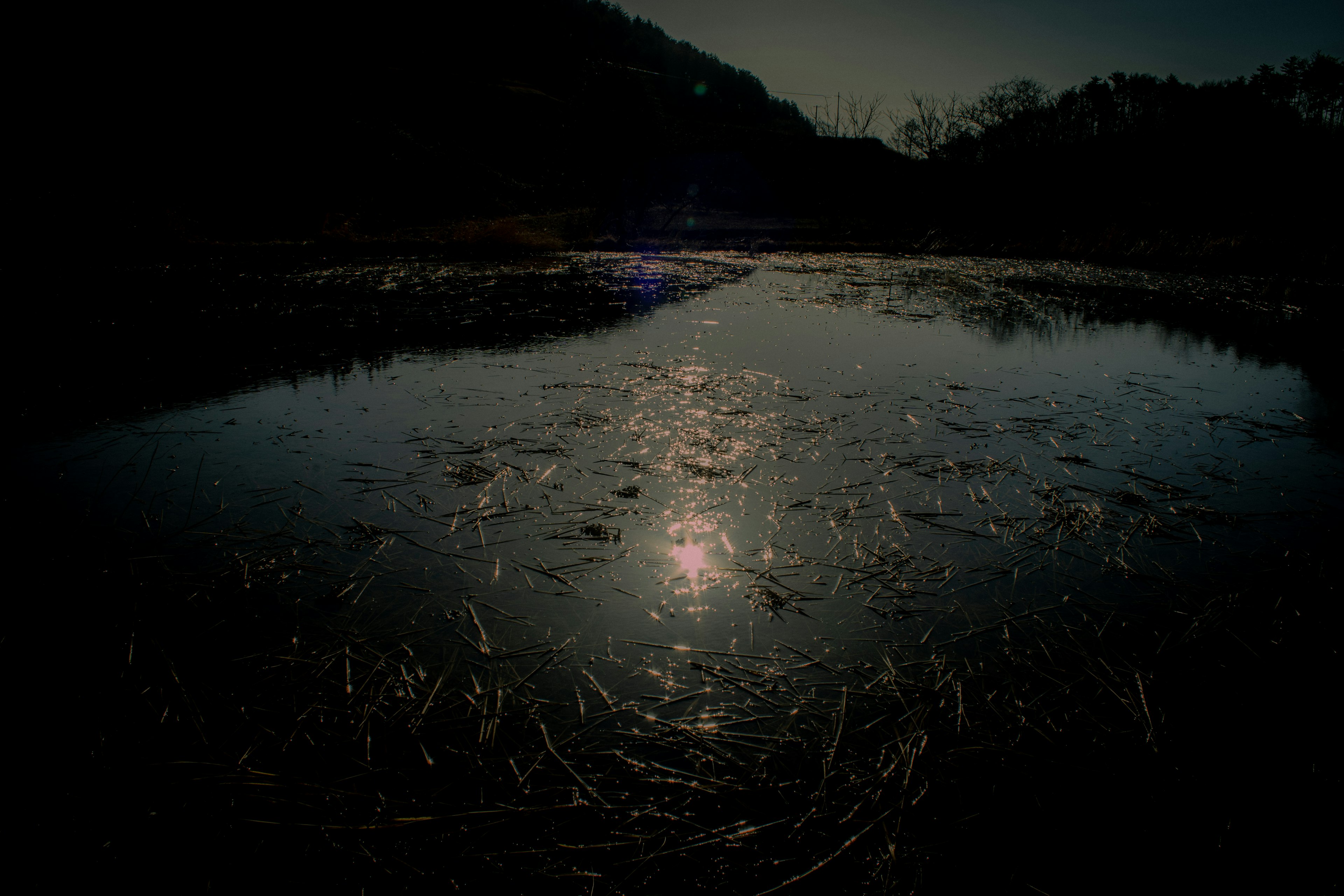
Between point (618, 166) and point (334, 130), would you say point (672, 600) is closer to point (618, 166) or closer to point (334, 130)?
point (618, 166)

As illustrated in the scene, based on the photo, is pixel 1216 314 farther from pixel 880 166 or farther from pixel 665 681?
pixel 880 166

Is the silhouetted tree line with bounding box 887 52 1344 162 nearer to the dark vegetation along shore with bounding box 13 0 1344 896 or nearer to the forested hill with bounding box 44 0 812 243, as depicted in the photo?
the forested hill with bounding box 44 0 812 243

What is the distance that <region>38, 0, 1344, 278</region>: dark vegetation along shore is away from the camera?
19.0 m

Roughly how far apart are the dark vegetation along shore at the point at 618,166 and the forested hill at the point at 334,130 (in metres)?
0.14

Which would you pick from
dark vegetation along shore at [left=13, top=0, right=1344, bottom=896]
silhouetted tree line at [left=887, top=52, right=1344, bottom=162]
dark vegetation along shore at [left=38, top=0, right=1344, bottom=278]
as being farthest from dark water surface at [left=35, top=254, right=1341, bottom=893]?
silhouetted tree line at [left=887, top=52, right=1344, bottom=162]

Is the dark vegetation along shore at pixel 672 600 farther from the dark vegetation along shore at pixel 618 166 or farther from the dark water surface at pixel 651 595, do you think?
the dark vegetation along shore at pixel 618 166

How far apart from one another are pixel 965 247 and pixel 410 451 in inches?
918

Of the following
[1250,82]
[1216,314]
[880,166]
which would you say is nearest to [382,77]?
[880,166]

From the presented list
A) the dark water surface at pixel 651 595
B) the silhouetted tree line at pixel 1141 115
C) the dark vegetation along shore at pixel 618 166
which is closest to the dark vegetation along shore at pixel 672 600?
the dark water surface at pixel 651 595

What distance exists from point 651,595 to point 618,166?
22.2 meters

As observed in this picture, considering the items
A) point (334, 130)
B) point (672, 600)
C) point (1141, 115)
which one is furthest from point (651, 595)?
point (1141, 115)

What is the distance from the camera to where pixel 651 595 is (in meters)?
2.46

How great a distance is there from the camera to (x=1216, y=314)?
9.59 metres

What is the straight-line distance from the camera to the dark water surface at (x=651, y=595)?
1.57 metres
